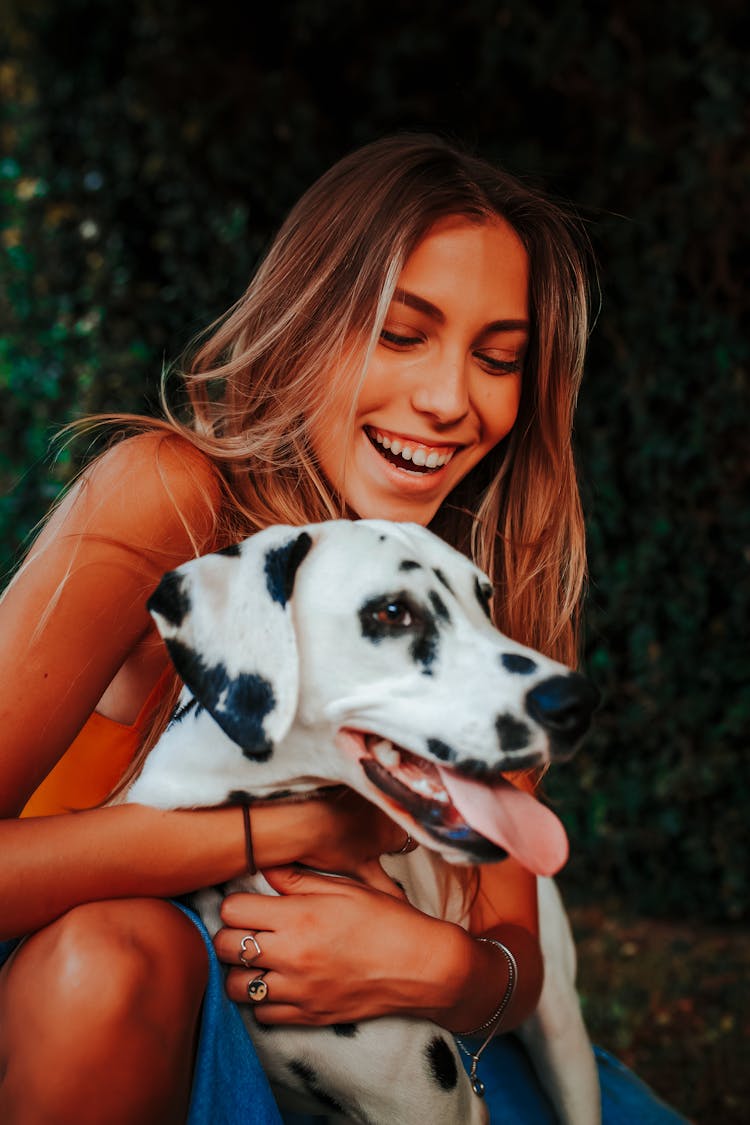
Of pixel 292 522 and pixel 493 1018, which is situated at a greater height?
pixel 292 522

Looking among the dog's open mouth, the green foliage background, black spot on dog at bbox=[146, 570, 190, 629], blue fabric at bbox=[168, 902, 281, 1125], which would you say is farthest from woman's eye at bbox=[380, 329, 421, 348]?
the green foliage background

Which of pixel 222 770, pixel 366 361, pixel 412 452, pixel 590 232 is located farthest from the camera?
pixel 590 232

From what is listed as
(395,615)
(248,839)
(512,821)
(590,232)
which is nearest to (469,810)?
(512,821)

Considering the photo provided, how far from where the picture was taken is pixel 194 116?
5.16 meters

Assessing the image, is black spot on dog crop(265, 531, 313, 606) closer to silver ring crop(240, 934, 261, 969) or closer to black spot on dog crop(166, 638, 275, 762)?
black spot on dog crop(166, 638, 275, 762)

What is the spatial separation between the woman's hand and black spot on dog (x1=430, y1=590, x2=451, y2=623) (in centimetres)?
56

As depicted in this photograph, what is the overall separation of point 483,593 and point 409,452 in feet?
1.77

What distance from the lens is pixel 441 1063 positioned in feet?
6.17

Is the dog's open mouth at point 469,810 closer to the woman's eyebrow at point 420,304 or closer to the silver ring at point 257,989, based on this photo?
the silver ring at point 257,989

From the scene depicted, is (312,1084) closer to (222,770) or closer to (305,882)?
(305,882)

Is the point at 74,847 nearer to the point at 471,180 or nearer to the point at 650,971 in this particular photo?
the point at 471,180

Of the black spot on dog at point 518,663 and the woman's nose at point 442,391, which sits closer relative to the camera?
the black spot on dog at point 518,663

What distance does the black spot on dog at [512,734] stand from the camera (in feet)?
5.29

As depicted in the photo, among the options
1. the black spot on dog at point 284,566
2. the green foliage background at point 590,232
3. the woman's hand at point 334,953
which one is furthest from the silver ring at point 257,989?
the green foliage background at point 590,232
